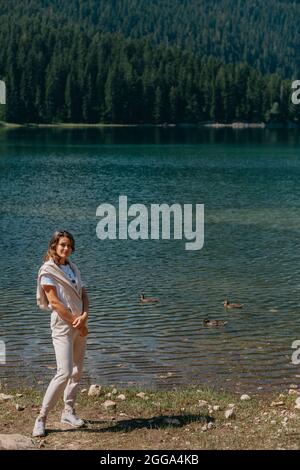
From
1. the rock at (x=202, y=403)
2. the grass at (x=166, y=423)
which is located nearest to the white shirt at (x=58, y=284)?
the grass at (x=166, y=423)

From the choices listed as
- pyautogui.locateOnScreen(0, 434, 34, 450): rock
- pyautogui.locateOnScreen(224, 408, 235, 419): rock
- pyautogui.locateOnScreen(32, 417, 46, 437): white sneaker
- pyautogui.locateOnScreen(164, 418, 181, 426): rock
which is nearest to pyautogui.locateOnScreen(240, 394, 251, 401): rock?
pyautogui.locateOnScreen(224, 408, 235, 419): rock

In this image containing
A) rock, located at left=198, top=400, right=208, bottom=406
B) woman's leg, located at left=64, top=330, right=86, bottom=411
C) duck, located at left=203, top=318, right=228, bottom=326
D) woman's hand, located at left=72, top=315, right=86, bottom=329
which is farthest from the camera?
duck, located at left=203, top=318, right=228, bottom=326

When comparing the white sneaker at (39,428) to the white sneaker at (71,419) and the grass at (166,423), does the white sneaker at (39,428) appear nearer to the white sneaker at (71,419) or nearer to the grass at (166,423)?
the grass at (166,423)

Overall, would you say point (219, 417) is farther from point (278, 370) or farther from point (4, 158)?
point (4, 158)

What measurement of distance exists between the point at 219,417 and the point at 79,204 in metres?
41.4

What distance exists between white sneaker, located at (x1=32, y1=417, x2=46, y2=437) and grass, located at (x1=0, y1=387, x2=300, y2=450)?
125 mm

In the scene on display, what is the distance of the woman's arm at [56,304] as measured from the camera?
12.4m

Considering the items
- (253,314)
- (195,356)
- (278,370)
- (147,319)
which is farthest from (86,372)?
(253,314)

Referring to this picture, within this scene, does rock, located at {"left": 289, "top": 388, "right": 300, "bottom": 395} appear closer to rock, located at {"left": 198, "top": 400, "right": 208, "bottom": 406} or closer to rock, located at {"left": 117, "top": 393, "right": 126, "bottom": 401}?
rock, located at {"left": 198, "top": 400, "right": 208, "bottom": 406}

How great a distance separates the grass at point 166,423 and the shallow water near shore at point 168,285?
2953 millimetres

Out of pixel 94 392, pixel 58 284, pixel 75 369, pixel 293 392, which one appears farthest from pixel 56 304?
pixel 293 392

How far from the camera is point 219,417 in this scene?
44.1 ft

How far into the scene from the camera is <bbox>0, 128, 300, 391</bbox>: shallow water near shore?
19422mm
